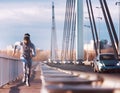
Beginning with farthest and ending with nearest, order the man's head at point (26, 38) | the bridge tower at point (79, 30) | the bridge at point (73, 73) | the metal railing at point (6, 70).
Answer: the bridge tower at point (79, 30)
the metal railing at point (6, 70)
the man's head at point (26, 38)
the bridge at point (73, 73)

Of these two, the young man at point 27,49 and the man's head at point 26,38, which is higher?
the man's head at point 26,38

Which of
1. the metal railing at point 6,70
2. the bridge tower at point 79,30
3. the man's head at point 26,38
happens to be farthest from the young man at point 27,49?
the bridge tower at point 79,30

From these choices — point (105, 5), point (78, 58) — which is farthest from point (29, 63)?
point (78, 58)

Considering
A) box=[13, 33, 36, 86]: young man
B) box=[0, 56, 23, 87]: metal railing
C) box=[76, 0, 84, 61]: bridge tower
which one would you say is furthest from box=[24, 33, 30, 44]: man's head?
box=[76, 0, 84, 61]: bridge tower

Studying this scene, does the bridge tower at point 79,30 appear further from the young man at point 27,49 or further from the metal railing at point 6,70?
the young man at point 27,49

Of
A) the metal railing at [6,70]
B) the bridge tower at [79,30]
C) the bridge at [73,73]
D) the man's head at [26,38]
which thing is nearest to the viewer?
the bridge at [73,73]

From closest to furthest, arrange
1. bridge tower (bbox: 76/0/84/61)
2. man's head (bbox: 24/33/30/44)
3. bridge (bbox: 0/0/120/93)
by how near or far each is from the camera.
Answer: bridge (bbox: 0/0/120/93) < man's head (bbox: 24/33/30/44) < bridge tower (bbox: 76/0/84/61)

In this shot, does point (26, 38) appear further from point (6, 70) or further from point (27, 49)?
point (6, 70)

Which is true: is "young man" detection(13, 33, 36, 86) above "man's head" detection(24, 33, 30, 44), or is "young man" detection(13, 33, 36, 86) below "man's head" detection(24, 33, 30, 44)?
below

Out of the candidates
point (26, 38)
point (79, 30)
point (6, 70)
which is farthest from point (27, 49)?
point (79, 30)

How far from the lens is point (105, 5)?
165 ft

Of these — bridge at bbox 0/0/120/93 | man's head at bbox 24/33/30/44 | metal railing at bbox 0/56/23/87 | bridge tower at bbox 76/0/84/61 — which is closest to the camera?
bridge at bbox 0/0/120/93

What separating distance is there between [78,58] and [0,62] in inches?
2778

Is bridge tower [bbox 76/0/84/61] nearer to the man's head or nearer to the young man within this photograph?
the young man
